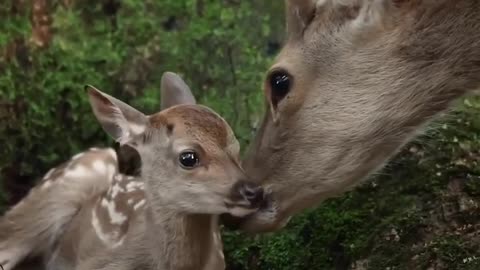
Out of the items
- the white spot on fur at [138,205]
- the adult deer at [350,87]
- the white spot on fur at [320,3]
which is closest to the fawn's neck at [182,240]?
the adult deer at [350,87]

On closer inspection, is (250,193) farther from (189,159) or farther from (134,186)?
(134,186)

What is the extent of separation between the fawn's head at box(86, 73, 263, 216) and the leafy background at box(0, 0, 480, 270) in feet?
2.56

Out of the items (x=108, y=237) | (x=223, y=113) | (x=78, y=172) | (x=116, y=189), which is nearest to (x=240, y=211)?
(x=108, y=237)

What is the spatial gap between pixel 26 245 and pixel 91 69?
4.11ft

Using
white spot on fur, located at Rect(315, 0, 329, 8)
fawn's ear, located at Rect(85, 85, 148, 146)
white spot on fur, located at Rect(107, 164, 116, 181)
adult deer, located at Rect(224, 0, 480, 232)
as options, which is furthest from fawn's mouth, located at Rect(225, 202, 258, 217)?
white spot on fur, located at Rect(107, 164, 116, 181)

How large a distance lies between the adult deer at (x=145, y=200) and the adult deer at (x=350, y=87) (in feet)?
0.53

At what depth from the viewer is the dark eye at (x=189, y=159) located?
4.12 metres

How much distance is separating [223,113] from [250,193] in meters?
1.92

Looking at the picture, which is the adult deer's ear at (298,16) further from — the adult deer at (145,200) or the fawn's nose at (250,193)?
the fawn's nose at (250,193)

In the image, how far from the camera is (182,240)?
4.23m

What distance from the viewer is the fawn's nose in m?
3.96

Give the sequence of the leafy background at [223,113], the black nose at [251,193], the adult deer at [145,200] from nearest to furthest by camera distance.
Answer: the black nose at [251,193] → the adult deer at [145,200] → the leafy background at [223,113]

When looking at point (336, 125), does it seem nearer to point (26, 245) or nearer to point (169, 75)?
point (169, 75)

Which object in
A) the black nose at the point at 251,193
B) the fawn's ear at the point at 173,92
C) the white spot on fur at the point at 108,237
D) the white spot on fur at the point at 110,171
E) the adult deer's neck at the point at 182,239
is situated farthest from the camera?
the white spot on fur at the point at 110,171
